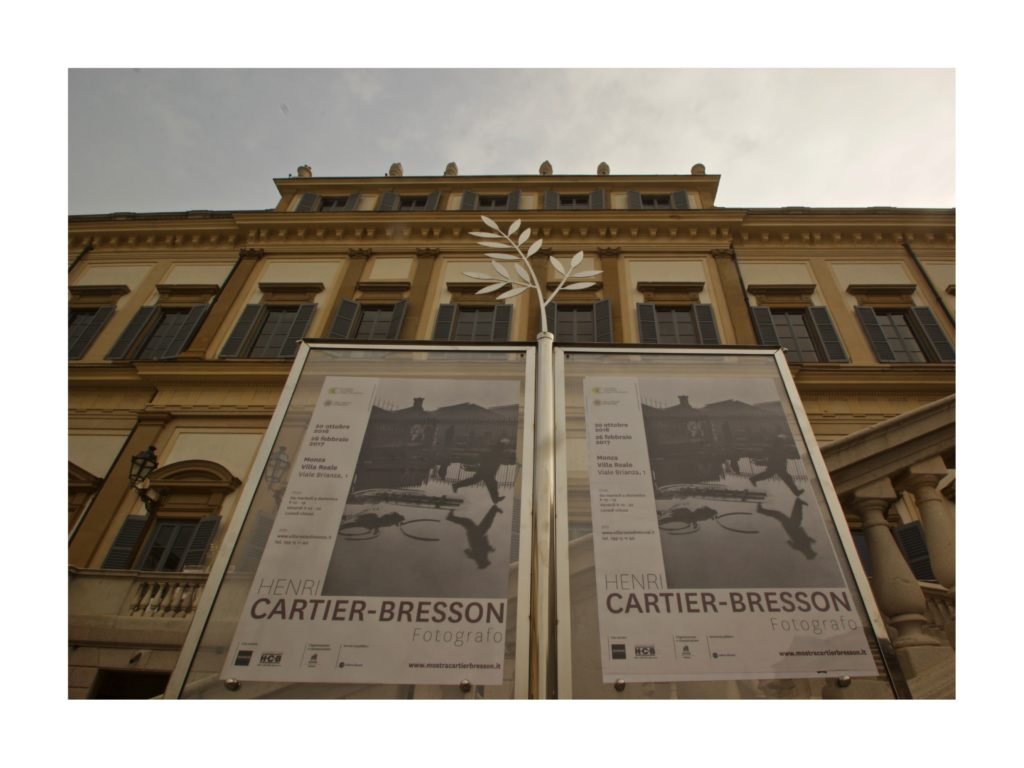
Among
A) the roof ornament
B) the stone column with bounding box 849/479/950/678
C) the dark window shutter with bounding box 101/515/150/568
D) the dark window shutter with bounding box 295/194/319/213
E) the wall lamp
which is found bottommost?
the stone column with bounding box 849/479/950/678

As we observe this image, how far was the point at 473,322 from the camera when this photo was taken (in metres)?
11.1

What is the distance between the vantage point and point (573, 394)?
149 inches

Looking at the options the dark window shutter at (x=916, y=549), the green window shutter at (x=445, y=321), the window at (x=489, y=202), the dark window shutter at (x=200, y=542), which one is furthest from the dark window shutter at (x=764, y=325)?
the dark window shutter at (x=200, y=542)

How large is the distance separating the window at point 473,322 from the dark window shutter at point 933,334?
27.5ft

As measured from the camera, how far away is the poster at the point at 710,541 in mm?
2652

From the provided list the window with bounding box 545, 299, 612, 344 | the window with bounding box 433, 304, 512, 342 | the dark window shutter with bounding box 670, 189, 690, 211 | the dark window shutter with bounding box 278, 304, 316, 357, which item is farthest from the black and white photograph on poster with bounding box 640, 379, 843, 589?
the dark window shutter with bounding box 670, 189, 690, 211

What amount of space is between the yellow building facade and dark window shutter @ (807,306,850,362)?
5 cm

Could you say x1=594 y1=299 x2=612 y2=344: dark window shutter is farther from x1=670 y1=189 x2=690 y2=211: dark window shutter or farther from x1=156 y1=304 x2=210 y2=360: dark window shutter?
x1=156 y1=304 x2=210 y2=360: dark window shutter

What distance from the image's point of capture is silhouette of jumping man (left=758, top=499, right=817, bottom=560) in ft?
9.96

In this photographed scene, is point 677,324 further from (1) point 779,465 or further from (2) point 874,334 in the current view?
(1) point 779,465

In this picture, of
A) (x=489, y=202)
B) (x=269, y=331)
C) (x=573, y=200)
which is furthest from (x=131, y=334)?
(x=573, y=200)

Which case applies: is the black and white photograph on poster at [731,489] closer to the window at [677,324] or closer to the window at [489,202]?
the window at [677,324]

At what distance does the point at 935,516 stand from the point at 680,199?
40.3 feet

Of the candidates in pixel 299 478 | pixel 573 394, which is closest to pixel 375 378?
pixel 299 478
